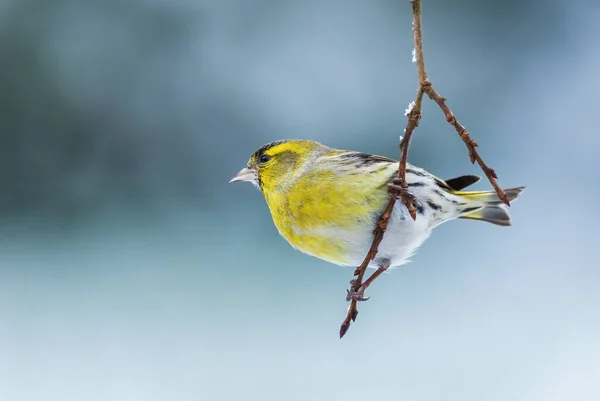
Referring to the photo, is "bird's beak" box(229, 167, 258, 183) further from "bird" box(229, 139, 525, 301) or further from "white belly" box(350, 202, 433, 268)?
"white belly" box(350, 202, 433, 268)

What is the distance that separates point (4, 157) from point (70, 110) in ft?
1.69

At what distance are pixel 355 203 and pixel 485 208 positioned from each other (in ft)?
1.85

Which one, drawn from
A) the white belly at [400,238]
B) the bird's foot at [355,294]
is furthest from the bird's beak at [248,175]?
the bird's foot at [355,294]

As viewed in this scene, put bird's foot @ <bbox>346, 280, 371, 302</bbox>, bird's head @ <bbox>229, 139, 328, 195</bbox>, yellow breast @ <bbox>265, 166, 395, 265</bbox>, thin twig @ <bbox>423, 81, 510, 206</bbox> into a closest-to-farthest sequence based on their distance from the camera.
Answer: thin twig @ <bbox>423, 81, 510, 206</bbox>, bird's foot @ <bbox>346, 280, 371, 302</bbox>, yellow breast @ <bbox>265, 166, 395, 265</bbox>, bird's head @ <bbox>229, 139, 328, 195</bbox>

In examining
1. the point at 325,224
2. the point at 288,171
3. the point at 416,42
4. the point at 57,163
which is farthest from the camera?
the point at 57,163

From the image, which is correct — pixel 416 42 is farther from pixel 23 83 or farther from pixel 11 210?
pixel 23 83

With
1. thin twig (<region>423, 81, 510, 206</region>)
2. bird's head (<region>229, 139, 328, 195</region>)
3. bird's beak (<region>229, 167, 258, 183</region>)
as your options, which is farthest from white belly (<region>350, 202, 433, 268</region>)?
thin twig (<region>423, 81, 510, 206</region>)

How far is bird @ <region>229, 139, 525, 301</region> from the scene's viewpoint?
2318 millimetres

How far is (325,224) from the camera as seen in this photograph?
7.72ft

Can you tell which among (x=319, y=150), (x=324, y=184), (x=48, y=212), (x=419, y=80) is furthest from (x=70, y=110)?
(x=419, y=80)

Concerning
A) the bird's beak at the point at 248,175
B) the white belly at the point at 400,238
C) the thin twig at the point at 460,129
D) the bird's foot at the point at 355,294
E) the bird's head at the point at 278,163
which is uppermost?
the thin twig at the point at 460,129

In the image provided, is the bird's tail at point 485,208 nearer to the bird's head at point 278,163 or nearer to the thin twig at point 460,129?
the bird's head at point 278,163

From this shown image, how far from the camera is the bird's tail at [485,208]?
2531 millimetres

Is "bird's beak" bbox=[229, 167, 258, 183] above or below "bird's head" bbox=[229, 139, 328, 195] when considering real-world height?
below
